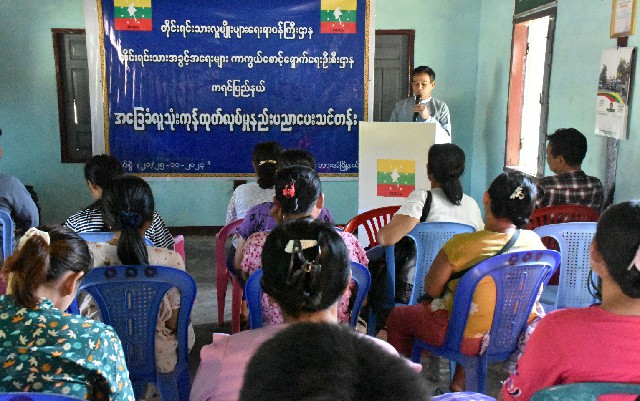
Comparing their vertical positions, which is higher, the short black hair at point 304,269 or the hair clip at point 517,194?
the hair clip at point 517,194

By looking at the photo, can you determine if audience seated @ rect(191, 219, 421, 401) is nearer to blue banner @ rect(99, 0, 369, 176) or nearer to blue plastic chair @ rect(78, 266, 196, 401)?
blue plastic chair @ rect(78, 266, 196, 401)

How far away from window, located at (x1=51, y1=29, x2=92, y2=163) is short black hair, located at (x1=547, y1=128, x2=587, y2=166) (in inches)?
156

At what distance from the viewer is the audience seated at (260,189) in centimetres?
325

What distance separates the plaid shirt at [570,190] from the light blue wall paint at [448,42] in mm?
2528

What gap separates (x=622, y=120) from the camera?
10.0 ft

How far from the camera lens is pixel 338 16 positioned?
509 cm

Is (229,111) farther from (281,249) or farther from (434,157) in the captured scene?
(281,249)

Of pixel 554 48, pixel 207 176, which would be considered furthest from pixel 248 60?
pixel 554 48

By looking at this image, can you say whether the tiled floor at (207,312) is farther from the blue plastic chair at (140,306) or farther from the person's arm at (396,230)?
the blue plastic chair at (140,306)

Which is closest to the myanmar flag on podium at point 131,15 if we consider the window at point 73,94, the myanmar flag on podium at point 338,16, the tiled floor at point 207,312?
the window at point 73,94

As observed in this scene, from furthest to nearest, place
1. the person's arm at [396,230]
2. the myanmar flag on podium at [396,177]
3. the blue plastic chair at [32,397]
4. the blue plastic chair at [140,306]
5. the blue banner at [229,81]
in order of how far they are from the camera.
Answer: the blue banner at [229,81], the myanmar flag on podium at [396,177], the person's arm at [396,230], the blue plastic chair at [140,306], the blue plastic chair at [32,397]

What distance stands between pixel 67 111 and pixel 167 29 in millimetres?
1154

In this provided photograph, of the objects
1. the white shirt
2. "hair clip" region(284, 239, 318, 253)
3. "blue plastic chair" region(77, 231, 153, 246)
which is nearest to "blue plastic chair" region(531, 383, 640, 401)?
"hair clip" region(284, 239, 318, 253)

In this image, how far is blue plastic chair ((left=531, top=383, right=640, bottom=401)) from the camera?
3.80 ft
